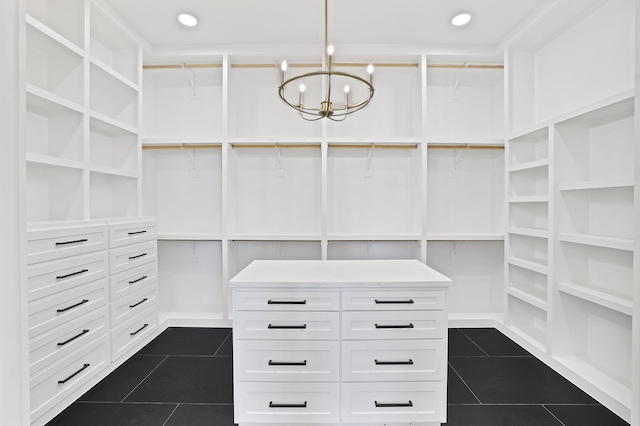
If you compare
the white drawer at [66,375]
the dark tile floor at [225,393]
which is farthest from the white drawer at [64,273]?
the dark tile floor at [225,393]

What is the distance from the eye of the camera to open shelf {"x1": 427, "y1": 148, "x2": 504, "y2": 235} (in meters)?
3.29

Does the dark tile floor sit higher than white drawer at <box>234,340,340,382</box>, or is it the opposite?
white drawer at <box>234,340,340,382</box>

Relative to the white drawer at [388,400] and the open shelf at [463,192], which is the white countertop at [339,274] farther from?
the open shelf at [463,192]

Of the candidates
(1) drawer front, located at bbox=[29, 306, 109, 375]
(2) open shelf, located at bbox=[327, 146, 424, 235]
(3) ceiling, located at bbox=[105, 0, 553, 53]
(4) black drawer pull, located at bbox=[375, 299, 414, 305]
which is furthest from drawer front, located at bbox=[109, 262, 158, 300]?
(3) ceiling, located at bbox=[105, 0, 553, 53]

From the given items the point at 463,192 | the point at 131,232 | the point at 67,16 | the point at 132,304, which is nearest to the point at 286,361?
the point at 132,304

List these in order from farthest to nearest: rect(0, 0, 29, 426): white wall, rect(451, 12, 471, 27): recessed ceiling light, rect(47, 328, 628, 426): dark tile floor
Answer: rect(451, 12, 471, 27): recessed ceiling light
rect(47, 328, 628, 426): dark tile floor
rect(0, 0, 29, 426): white wall

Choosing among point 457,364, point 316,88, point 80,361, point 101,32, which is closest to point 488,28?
point 316,88

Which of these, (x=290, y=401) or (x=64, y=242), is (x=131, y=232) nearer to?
(x=64, y=242)

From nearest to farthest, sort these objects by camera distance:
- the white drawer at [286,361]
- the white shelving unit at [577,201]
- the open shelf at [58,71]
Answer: the white drawer at [286,361] < the white shelving unit at [577,201] < the open shelf at [58,71]

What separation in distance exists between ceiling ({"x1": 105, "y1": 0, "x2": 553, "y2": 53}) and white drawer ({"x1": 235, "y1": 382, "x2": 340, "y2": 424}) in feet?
8.63

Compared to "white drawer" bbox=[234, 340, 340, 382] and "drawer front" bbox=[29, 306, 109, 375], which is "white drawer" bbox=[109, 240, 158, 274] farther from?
"white drawer" bbox=[234, 340, 340, 382]

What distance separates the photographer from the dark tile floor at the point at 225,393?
72.1 inches

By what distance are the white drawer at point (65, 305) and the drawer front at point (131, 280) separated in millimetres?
70

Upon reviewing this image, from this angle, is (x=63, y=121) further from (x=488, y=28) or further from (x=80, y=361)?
(x=488, y=28)
